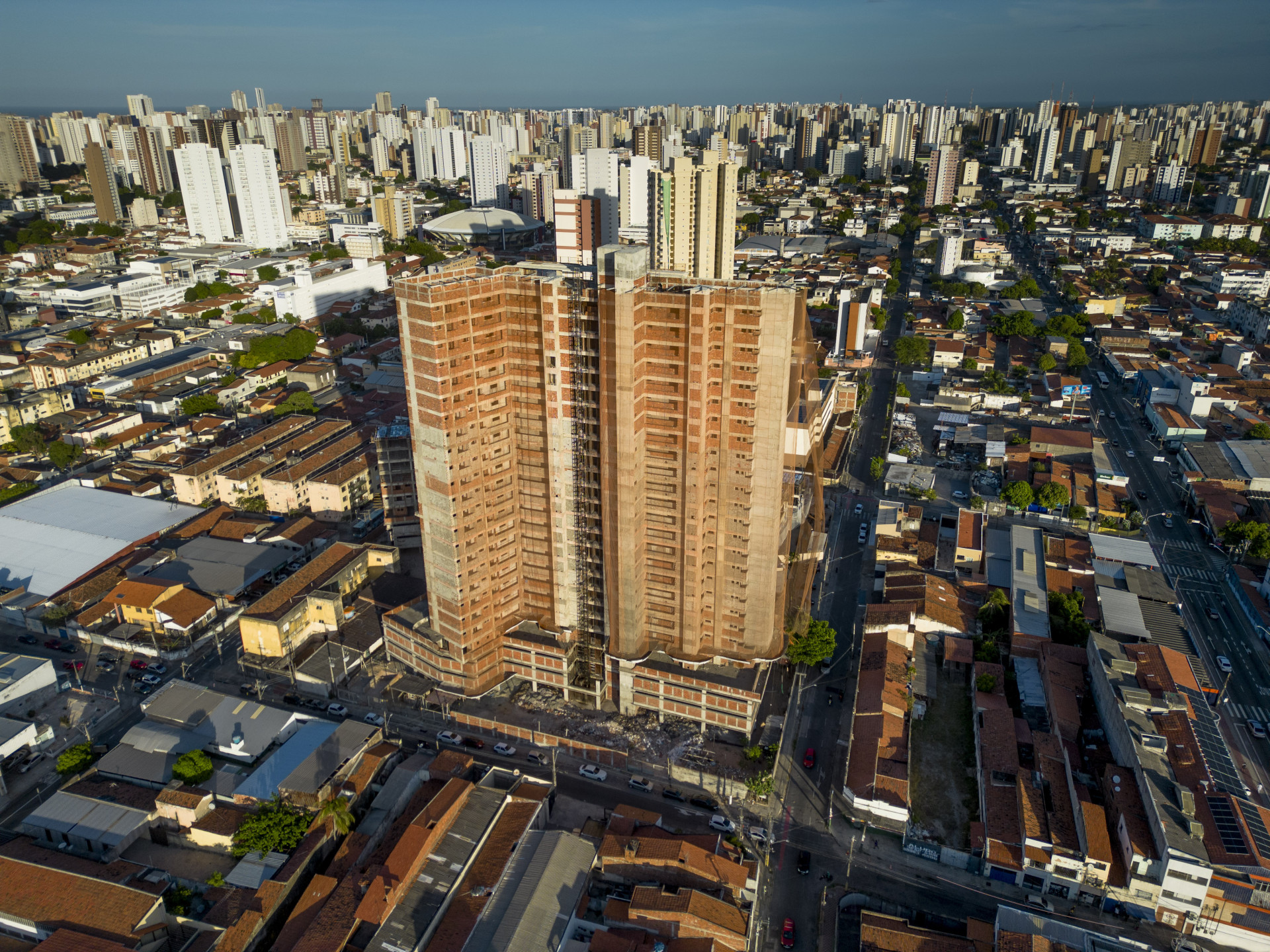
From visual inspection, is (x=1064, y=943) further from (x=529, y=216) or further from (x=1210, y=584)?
(x=529, y=216)

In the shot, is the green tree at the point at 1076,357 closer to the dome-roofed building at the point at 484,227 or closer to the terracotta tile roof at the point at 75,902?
the terracotta tile roof at the point at 75,902

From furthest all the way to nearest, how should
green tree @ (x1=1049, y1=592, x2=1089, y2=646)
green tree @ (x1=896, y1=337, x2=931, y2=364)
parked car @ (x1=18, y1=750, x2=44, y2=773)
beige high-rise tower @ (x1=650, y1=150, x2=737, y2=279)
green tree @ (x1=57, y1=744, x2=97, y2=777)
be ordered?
beige high-rise tower @ (x1=650, y1=150, x2=737, y2=279) < green tree @ (x1=896, y1=337, x2=931, y2=364) < green tree @ (x1=1049, y1=592, x2=1089, y2=646) < parked car @ (x1=18, y1=750, x2=44, y2=773) < green tree @ (x1=57, y1=744, x2=97, y2=777)

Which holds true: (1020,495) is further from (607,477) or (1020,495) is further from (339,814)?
(339,814)

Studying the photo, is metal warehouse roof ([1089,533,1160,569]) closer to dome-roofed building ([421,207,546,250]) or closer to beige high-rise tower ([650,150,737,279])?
beige high-rise tower ([650,150,737,279])

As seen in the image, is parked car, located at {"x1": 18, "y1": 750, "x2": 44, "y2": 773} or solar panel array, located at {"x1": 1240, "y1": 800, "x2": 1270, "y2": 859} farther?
parked car, located at {"x1": 18, "y1": 750, "x2": 44, "y2": 773}

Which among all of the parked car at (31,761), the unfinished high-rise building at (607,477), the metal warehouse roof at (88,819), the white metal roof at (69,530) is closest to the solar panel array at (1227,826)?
the unfinished high-rise building at (607,477)

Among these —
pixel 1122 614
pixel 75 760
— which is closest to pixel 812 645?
pixel 1122 614

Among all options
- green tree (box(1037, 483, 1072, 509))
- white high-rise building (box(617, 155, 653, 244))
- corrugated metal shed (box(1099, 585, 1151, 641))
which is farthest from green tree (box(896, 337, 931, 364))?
white high-rise building (box(617, 155, 653, 244))
